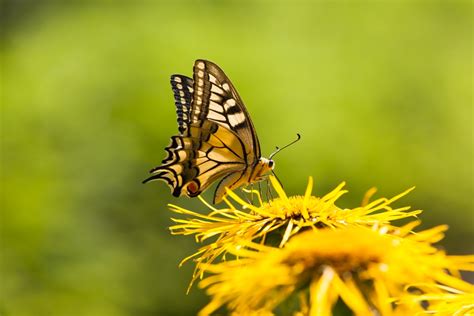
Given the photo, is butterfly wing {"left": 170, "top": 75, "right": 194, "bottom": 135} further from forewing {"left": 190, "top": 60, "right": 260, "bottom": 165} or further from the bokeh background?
→ the bokeh background

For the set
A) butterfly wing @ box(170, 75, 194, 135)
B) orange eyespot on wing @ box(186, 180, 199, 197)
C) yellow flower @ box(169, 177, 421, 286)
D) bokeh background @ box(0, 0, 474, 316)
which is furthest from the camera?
bokeh background @ box(0, 0, 474, 316)

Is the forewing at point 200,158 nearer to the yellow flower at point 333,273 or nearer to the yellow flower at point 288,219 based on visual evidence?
the yellow flower at point 288,219

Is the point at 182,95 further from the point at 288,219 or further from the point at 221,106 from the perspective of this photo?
the point at 288,219

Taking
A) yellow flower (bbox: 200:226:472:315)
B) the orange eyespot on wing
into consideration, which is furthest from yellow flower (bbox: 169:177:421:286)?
the orange eyespot on wing

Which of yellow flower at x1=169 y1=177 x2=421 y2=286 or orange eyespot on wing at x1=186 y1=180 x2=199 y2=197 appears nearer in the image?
yellow flower at x1=169 y1=177 x2=421 y2=286

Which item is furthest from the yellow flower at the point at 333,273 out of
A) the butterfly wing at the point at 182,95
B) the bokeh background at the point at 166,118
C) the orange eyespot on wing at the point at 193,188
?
the bokeh background at the point at 166,118

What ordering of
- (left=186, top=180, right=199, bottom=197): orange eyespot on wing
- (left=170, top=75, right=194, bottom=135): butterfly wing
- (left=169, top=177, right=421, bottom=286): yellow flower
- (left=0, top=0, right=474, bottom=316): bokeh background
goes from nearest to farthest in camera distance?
1. (left=169, top=177, right=421, bottom=286): yellow flower
2. (left=186, top=180, right=199, bottom=197): orange eyespot on wing
3. (left=170, top=75, right=194, bottom=135): butterfly wing
4. (left=0, top=0, right=474, bottom=316): bokeh background
